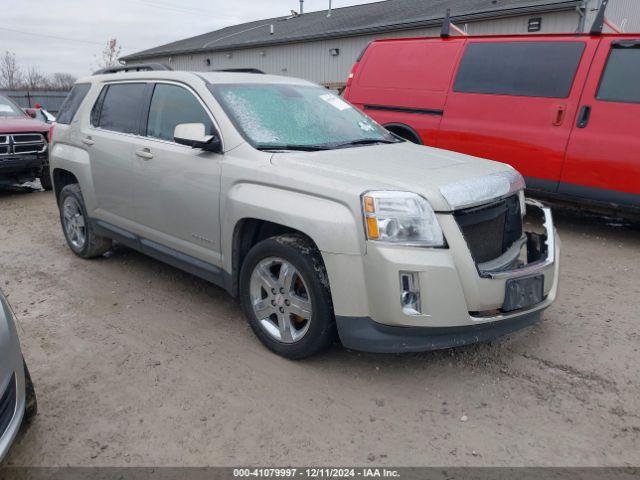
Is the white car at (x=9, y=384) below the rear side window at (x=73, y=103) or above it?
below

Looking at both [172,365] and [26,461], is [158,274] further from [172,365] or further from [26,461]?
[26,461]

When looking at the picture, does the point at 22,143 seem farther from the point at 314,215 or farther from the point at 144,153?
the point at 314,215

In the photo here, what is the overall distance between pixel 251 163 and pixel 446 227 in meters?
1.29

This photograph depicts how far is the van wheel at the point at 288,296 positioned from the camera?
306cm

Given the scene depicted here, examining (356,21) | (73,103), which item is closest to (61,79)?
(356,21)

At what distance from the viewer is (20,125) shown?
8.71 metres

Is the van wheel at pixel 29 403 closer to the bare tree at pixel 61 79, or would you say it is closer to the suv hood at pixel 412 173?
the suv hood at pixel 412 173

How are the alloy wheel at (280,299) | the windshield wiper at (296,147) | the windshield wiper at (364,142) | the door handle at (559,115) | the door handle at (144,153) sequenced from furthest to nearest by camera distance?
the door handle at (559,115) → the door handle at (144,153) → the windshield wiper at (364,142) → the windshield wiper at (296,147) → the alloy wheel at (280,299)

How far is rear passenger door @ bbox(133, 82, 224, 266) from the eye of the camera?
367 centimetres

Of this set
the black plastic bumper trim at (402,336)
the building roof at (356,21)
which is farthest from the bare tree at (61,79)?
the black plastic bumper trim at (402,336)

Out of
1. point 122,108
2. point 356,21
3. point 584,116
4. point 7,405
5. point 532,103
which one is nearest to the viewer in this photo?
point 7,405

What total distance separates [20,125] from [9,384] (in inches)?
302

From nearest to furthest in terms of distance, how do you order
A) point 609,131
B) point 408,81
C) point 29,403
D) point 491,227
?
point 29,403, point 491,227, point 609,131, point 408,81

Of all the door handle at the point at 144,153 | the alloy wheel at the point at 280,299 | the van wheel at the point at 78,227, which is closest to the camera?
the alloy wheel at the point at 280,299
